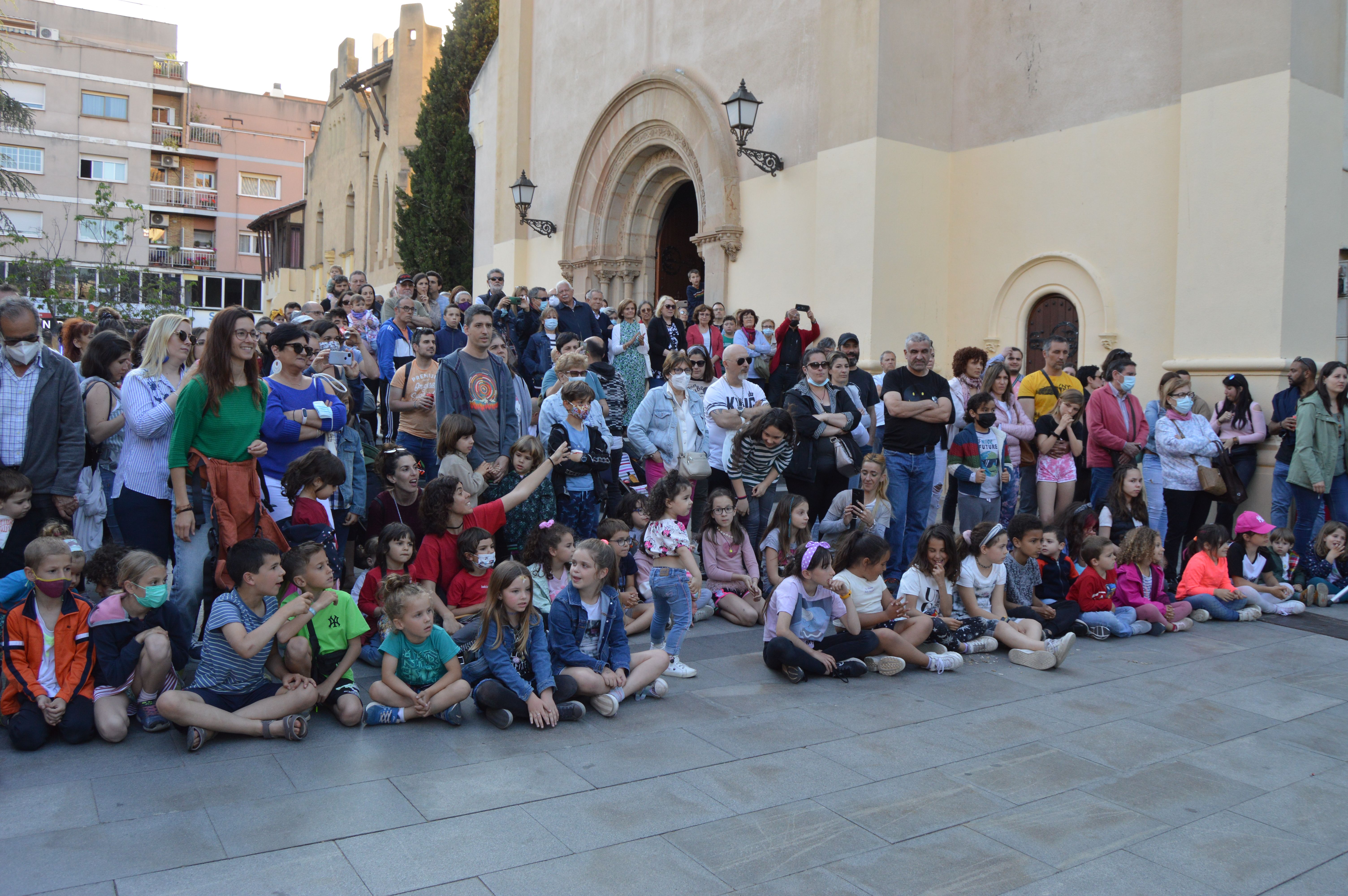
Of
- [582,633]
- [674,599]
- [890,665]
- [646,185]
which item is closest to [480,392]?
[674,599]

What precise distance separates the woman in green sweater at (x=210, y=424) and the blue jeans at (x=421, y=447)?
2.27m

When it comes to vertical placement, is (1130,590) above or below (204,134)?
below

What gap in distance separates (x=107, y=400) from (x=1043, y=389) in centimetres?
770

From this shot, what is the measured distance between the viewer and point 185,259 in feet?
167

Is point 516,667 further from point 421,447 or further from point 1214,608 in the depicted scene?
point 1214,608

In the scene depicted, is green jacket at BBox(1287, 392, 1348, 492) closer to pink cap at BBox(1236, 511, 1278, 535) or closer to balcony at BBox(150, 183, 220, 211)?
pink cap at BBox(1236, 511, 1278, 535)

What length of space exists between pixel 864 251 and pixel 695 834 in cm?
893

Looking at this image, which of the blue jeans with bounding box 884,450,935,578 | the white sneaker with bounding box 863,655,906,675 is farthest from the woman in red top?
the blue jeans with bounding box 884,450,935,578

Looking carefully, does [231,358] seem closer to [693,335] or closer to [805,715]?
[805,715]

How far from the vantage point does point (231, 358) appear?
5074 mm

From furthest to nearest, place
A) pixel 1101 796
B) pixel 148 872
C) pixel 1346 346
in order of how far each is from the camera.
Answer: pixel 1346 346 < pixel 1101 796 < pixel 148 872

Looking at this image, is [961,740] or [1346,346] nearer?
[961,740]

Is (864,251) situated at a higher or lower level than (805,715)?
higher

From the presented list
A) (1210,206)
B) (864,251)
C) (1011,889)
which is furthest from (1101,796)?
(864,251)
